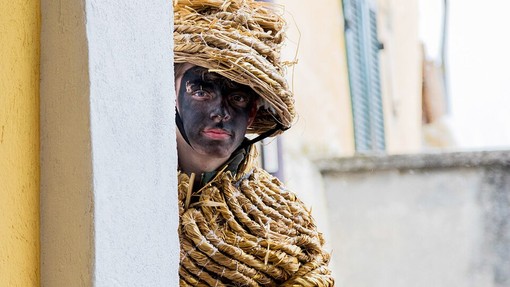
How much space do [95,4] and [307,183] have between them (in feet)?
14.7

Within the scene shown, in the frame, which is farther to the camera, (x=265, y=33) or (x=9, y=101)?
(x=265, y=33)

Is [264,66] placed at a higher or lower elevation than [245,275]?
higher

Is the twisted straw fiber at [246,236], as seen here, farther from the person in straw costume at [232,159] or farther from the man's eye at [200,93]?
the man's eye at [200,93]

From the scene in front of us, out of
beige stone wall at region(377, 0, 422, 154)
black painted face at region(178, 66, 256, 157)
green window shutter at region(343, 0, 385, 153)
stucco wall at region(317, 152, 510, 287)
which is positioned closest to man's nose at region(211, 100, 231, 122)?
black painted face at region(178, 66, 256, 157)

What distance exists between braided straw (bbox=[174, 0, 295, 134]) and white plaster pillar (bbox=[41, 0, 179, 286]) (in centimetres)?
32

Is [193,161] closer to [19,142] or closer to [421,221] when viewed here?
[19,142]

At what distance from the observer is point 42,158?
1871 millimetres

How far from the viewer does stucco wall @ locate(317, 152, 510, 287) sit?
243 inches

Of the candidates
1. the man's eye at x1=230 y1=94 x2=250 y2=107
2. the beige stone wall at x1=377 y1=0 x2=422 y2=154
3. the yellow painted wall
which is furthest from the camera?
the beige stone wall at x1=377 y1=0 x2=422 y2=154

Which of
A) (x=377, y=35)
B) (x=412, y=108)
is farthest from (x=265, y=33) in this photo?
(x=412, y=108)

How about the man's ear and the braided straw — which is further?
the man's ear

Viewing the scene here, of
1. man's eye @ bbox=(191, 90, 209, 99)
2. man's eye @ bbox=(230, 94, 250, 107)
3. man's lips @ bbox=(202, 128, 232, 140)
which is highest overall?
man's eye @ bbox=(191, 90, 209, 99)

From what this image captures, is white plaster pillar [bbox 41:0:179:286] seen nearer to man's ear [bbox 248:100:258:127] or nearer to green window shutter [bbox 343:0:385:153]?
man's ear [bbox 248:100:258:127]

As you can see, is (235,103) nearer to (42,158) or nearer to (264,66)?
(264,66)
